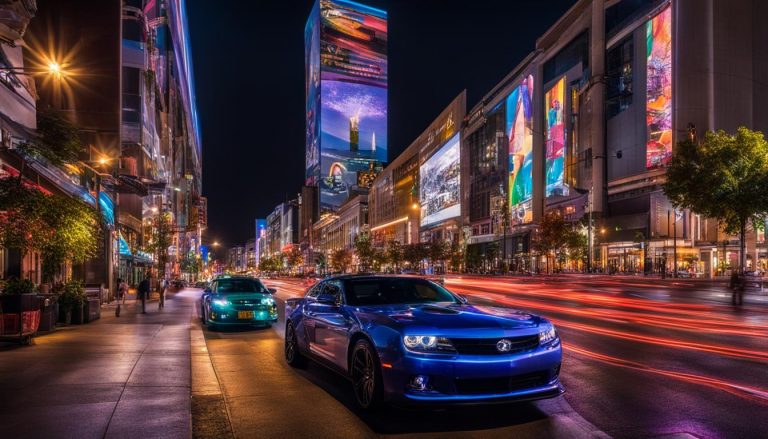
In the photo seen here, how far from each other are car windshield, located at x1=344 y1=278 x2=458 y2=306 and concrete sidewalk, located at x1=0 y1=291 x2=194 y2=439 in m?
2.35

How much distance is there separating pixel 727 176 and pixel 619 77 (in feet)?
169

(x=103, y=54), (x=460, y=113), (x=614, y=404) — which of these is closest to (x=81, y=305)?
(x=614, y=404)

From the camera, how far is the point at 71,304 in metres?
16.8

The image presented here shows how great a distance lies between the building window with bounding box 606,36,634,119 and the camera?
7531cm

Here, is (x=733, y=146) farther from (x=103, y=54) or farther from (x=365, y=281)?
(x=103, y=54)

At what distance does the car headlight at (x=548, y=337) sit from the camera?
19.9 ft

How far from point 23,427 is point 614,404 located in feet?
19.8

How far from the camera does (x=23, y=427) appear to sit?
5496 mm

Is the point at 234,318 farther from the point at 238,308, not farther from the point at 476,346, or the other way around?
the point at 476,346

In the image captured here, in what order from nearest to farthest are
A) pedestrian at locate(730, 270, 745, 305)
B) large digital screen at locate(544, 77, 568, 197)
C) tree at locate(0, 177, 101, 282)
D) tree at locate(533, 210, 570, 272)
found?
tree at locate(0, 177, 101, 282) → pedestrian at locate(730, 270, 745, 305) → tree at locate(533, 210, 570, 272) → large digital screen at locate(544, 77, 568, 197)

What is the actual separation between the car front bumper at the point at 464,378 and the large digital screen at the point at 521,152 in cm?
8803

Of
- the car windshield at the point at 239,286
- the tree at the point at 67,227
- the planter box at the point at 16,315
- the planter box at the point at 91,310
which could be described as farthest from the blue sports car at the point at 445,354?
the planter box at the point at 91,310

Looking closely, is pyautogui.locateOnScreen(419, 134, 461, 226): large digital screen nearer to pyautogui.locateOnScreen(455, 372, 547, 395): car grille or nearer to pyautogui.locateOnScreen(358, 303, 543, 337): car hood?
pyautogui.locateOnScreen(358, 303, 543, 337): car hood

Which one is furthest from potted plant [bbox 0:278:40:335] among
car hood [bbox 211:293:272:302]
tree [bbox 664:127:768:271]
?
tree [bbox 664:127:768:271]
